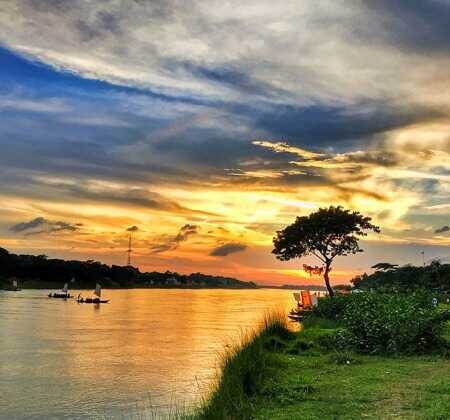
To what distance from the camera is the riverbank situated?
11.6 meters

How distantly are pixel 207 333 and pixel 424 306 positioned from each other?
24487 millimetres

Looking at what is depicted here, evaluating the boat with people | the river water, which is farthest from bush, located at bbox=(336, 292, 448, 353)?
the boat with people

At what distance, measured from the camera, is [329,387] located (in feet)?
46.0

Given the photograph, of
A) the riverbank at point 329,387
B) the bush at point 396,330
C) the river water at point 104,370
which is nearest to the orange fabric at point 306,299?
the river water at point 104,370

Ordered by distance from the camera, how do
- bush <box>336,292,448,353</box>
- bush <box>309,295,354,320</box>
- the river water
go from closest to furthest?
the river water
bush <box>336,292,448,353</box>
bush <box>309,295,354,320</box>

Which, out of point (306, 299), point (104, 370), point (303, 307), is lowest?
point (104, 370)

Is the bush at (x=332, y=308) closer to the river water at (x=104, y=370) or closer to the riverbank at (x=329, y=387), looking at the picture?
the river water at (x=104, y=370)

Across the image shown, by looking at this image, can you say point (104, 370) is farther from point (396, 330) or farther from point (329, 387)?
point (329, 387)

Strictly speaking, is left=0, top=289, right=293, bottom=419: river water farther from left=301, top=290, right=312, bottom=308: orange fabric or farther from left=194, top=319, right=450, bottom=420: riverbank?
left=301, top=290, right=312, bottom=308: orange fabric

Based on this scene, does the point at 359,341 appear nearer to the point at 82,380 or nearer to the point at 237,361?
the point at 237,361

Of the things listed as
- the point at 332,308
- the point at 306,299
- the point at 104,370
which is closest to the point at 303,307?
the point at 306,299

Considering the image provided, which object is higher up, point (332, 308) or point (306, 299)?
point (306, 299)

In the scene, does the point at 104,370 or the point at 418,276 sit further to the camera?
the point at 418,276

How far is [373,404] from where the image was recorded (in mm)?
12062
